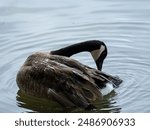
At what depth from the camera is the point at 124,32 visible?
1104cm

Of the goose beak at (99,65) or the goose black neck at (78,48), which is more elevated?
the goose black neck at (78,48)

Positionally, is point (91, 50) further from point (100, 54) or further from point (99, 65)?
point (99, 65)

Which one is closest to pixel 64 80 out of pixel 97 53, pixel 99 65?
pixel 99 65

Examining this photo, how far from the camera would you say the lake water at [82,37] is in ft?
29.4

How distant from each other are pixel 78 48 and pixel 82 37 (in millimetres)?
1195

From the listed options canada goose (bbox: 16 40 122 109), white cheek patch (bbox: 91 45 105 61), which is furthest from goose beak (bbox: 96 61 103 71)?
white cheek patch (bbox: 91 45 105 61)

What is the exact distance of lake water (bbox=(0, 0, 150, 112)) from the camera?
895 centimetres

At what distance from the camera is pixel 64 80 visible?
8758 millimetres

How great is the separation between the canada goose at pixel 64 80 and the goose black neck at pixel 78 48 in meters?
0.20

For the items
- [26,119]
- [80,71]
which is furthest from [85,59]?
[26,119]

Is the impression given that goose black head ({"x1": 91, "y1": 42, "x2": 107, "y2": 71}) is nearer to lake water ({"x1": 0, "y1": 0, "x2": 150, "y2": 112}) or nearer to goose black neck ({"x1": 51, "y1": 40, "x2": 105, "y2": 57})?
goose black neck ({"x1": 51, "y1": 40, "x2": 105, "y2": 57})

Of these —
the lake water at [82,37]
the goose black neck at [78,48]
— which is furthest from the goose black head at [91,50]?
the lake water at [82,37]

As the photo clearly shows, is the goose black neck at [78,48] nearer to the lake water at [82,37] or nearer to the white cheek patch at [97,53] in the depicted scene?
the white cheek patch at [97,53]

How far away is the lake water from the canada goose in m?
0.14
